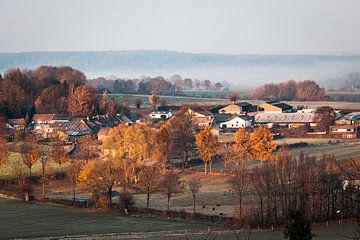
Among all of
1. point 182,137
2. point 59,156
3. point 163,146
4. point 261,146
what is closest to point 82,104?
point 182,137

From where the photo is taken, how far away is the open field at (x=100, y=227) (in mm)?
20641

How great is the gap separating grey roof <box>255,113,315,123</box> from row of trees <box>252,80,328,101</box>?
97.8 feet

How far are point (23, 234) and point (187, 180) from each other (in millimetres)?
11340

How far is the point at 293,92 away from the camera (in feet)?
310

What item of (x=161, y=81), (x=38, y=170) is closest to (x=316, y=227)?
(x=38, y=170)

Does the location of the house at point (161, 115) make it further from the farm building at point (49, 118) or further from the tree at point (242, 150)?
the tree at point (242, 150)

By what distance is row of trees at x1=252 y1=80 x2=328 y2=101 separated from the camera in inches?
3450

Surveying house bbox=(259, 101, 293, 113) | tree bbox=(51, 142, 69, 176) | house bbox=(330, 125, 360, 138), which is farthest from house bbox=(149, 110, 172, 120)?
tree bbox=(51, 142, 69, 176)

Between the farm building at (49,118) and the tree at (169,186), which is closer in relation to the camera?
the tree at (169,186)

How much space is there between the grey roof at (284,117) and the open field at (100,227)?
3077 centimetres

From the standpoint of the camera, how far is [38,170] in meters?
33.4

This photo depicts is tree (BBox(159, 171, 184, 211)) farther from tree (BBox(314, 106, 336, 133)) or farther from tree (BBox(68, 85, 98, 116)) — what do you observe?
tree (BBox(68, 85, 98, 116))

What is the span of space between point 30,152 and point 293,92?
65.9m

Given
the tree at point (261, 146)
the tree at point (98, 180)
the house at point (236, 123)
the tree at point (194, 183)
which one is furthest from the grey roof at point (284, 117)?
the tree at point (98, 180)
